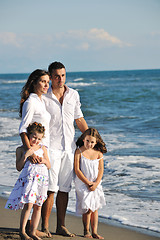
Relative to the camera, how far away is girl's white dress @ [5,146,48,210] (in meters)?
3.32

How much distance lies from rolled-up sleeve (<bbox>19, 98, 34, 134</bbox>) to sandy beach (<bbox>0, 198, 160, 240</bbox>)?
104 cm

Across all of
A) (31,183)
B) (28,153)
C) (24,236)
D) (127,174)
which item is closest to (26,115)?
(28,153)

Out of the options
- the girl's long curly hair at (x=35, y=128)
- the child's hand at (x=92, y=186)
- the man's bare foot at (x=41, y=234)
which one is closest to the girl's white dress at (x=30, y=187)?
the girl's long curly hair at (x=35, y=128)

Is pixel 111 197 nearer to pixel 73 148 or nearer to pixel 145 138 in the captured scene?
pixel 73 148

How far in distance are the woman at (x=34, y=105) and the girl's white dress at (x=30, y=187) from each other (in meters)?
0.21

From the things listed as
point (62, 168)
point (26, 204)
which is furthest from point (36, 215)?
point (62, 168)

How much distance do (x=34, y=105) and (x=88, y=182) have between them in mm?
923

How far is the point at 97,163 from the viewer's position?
3785 mm

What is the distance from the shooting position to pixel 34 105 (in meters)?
3.47

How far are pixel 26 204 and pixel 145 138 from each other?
7.54 meters

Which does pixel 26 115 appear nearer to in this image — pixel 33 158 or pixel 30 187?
pixel 33 158

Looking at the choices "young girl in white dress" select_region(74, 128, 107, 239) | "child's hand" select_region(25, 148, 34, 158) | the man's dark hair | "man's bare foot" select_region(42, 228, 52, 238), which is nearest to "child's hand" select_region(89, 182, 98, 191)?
"young girl in white dress" select_region(74, 128, 107, 239)

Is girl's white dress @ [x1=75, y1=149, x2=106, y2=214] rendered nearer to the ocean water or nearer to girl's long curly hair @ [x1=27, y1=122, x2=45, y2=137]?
girl's long curly hair @ [x1=27, y1=122, x2=45, y2=137]

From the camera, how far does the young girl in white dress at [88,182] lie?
3.71 metres
